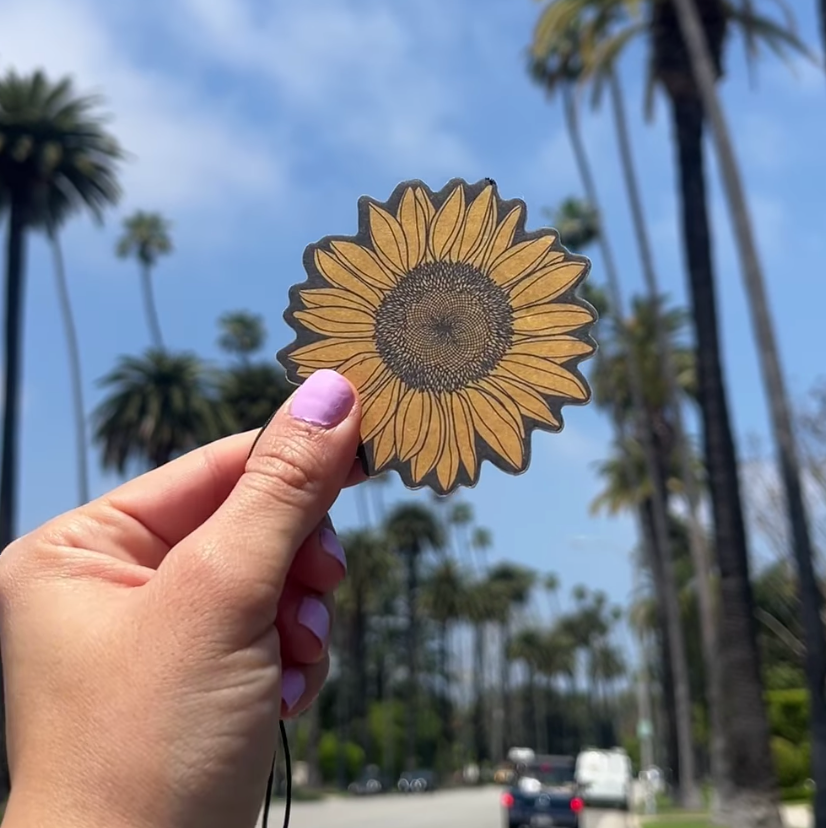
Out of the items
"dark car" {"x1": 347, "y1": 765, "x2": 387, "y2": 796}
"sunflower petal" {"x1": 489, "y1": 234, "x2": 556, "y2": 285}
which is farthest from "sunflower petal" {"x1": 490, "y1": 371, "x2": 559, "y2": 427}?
"dark car" {"x1": 347, "y1": 765, "x2": 387, "y2": 796}

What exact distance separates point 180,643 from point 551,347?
98 centimetres

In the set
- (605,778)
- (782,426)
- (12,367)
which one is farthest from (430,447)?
(605,778)

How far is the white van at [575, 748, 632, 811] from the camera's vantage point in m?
36.7

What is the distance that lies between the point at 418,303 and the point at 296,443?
17.7 inches

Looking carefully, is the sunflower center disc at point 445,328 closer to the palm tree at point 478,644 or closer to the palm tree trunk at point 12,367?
the palm tree trunk at point 12,367

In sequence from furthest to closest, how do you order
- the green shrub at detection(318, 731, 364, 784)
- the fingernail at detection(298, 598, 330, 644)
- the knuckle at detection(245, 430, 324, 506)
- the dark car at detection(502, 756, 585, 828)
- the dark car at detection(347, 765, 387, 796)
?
the green shrub at detection(318, 731, 364, 784)
the dark car at detection(347, 765, 387, 796)
the dark car at detection(502, 756, 585, 828)
the fingernail at detection(298, 598, 330, 644)
the knuckle at detection(245, 430, 324, 506)

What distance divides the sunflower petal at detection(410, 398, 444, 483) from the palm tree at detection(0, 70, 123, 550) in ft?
97.5

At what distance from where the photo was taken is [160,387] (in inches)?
1619

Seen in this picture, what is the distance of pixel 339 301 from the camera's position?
2.49 metres

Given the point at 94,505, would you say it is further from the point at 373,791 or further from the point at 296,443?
the point at 373,791

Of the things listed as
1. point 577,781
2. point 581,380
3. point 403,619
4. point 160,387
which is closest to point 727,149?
point 577,781

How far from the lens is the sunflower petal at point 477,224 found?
2.46 metres

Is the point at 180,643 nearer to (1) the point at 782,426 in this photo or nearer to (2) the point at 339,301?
(2) the point at 339,301

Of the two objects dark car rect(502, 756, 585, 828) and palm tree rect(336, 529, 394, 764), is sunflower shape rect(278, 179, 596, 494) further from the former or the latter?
palm tree rect(336, 529, 394, 764)
